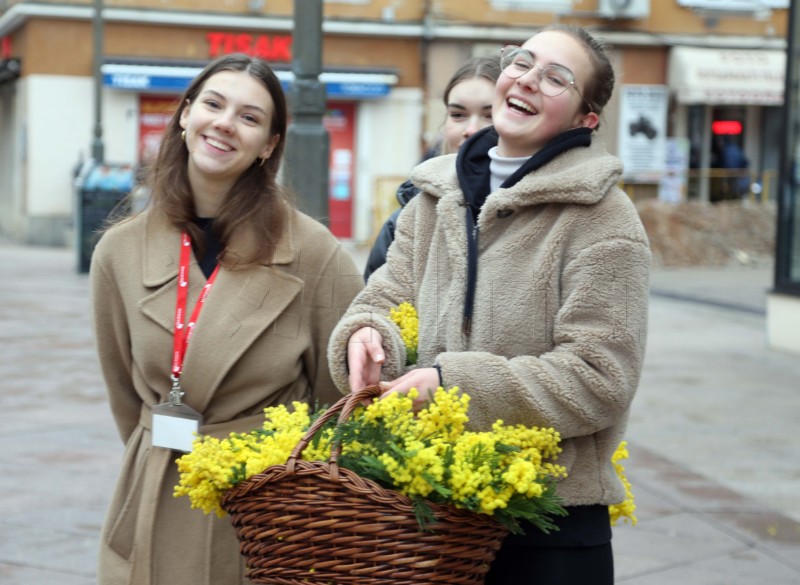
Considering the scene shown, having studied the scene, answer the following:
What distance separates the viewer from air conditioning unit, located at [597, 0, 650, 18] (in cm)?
2502

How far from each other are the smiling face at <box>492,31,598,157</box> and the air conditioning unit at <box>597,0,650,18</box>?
77.0 feet

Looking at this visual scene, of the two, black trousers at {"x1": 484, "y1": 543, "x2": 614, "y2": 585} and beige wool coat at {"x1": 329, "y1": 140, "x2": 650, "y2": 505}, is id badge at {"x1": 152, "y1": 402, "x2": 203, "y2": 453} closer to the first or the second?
beige wool coat at {"x1": 329, "y1": 140, "x2": 650, "y2": 505}

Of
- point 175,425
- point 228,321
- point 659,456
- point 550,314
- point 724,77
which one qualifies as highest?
point 724,77

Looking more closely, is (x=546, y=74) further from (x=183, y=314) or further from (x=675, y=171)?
(x=675, y=171)

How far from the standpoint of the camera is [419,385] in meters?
2.28

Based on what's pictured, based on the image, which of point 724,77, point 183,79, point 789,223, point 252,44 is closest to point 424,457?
point 789,223

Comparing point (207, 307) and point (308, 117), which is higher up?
point (308, 117)

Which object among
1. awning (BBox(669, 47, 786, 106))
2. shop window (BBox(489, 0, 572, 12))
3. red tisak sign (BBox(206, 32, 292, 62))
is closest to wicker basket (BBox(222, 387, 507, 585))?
red tisak sign (BBox(206, 32, 292, 62))

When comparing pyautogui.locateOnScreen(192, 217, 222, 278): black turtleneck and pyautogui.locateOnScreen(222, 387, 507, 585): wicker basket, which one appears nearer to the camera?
pyautogui.locateOnScreen(222, 387, 507, 585): wicker basket

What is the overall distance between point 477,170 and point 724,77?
2390cm

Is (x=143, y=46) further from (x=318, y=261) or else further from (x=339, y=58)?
(x=318, y=261)

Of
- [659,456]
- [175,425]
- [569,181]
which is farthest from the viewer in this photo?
[659,456]

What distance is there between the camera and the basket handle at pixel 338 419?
85.0 inches

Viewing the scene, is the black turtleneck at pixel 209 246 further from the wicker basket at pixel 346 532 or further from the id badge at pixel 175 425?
the wicker basket at pixel 346 532
